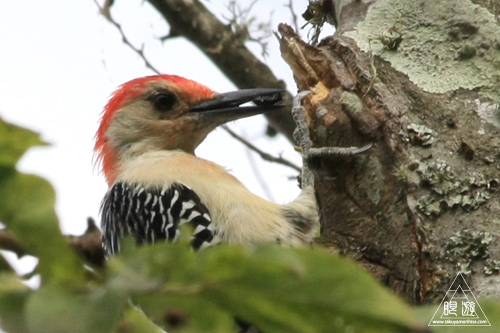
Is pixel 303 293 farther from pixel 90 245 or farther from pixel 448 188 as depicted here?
pixel 90 245

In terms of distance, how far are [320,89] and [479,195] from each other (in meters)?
1.06

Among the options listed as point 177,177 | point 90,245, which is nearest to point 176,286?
point 90,245

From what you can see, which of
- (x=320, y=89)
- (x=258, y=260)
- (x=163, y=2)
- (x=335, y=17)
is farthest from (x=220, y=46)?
(x=258, y=260)

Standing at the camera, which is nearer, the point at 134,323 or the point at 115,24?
the point at 134,323

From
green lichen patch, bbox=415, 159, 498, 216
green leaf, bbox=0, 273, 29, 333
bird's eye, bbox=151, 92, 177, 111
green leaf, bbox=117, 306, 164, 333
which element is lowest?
green leaf, bbox=0, 273, 29, 333

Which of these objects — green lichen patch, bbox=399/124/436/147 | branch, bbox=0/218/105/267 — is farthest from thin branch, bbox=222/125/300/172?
green lichen patch, bbox=399/124/436/147

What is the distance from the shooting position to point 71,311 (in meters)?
1.26

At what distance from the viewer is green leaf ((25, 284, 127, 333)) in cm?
123

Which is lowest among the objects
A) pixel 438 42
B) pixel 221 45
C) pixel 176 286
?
pixel 176 286

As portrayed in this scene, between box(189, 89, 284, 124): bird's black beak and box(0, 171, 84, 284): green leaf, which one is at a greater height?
box(189, 89, 284, 124): bird's black beak

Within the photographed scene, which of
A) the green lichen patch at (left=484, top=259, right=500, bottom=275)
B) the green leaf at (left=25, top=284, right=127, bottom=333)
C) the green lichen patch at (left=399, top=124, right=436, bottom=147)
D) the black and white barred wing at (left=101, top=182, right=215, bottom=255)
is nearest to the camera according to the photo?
the green leaf at (left=25, top=284, right=127, bottom=333)

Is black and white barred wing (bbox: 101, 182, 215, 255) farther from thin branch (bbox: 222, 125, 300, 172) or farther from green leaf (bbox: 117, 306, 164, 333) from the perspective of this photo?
green leaf (bbox: 117, 306, 164, 333)

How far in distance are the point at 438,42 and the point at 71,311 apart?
327 centimetres

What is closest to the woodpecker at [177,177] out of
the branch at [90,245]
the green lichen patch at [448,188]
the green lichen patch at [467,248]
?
the branch at [90,245]
